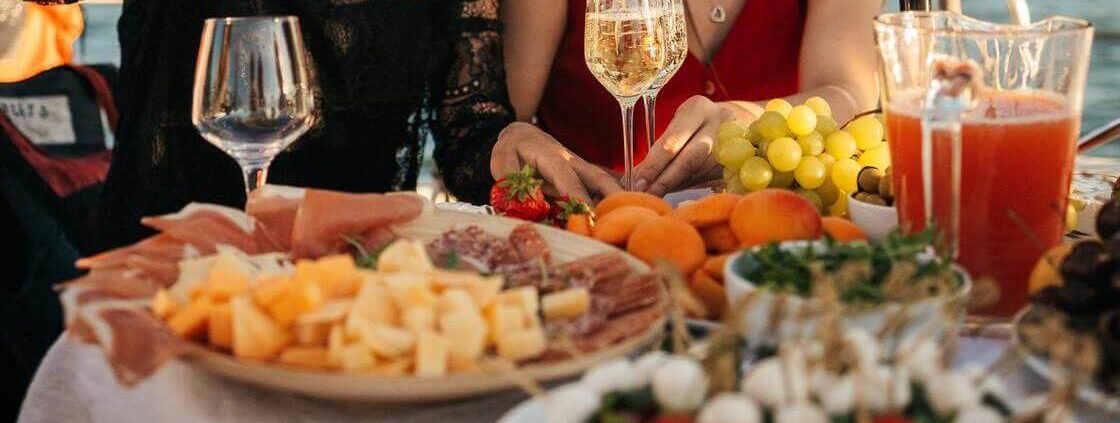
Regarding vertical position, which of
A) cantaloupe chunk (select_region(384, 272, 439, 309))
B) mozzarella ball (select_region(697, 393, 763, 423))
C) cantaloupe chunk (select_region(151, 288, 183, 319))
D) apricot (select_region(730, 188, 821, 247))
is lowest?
apricot (select_region(730, 188, 821, 247))

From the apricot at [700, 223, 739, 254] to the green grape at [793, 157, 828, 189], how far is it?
377mm

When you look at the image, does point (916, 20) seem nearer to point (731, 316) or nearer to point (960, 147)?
point (960, 147)

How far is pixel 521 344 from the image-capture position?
0.78 meters

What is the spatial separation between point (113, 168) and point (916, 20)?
4.85 ft

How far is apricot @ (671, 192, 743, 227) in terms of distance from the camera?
1.04 m

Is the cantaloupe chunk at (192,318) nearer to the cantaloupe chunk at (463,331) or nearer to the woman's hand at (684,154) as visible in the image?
the cantaloupe chunk at (463,331)

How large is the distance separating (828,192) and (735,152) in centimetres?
12

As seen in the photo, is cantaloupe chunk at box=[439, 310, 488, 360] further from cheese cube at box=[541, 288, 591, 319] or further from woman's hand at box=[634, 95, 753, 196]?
woman's hand at box=[634, 95, 753, 196]

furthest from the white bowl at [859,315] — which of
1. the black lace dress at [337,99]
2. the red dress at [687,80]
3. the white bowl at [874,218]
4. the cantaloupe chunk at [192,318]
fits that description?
the red dress at [687,80]

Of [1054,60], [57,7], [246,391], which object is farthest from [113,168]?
[1054,60]

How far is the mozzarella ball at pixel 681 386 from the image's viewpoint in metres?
0.64

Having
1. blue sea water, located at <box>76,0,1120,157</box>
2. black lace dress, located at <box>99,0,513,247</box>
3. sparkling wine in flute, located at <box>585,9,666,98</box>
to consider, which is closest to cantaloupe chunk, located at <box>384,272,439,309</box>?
sparkling wine in flute, located at <box>585,9,666,98</box>

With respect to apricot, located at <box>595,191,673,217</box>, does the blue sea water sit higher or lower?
lower

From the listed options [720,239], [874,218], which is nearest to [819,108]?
[874,218]
